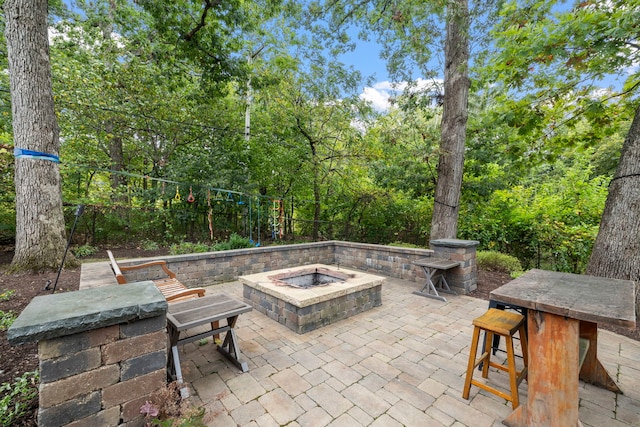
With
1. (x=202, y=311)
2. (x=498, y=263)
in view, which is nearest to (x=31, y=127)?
(x=202, y=311)

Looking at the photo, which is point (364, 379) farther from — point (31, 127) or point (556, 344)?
point (31, 127)

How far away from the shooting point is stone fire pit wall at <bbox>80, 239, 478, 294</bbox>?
4.39 metres

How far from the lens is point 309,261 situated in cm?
627

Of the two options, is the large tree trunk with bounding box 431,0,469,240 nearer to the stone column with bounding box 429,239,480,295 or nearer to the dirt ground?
the stone column with bounding box 429,239,480,295

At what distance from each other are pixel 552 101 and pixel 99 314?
22.6 feet

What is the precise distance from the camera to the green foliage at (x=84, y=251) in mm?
5784

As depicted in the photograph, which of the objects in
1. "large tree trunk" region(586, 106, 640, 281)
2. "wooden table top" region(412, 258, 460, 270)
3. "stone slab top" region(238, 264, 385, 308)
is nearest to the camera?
"stone slab top" region(238, 264, 385, 308)

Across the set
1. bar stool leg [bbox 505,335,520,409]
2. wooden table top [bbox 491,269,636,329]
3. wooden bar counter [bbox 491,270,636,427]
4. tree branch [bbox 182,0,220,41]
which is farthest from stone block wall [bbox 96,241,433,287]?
tree branch [bbox 182,0,220,41]

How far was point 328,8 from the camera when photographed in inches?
196

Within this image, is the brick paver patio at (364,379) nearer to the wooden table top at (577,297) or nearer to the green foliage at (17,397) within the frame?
the wooden table top at (577,297)

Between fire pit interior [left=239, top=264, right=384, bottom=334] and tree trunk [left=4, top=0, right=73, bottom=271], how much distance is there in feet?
10.8

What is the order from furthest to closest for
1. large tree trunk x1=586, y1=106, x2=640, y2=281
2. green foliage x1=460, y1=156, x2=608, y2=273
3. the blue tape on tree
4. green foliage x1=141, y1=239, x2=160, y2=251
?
green foliage x1=141, y1=239, x2=160, y2=251 → green foliage x1=460, y1=156, x2=608, y2=273 → the blue tape on tree → large tree trunk x1=586, y1=106, x2=640, y2=281

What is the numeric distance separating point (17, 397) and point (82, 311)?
115 centimetres

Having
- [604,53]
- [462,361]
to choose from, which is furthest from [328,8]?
[462,361]
